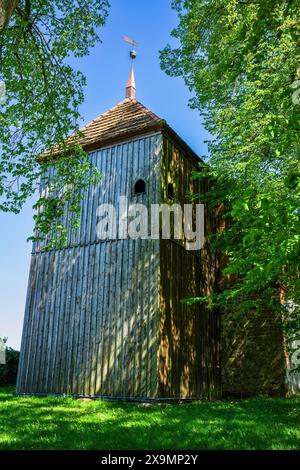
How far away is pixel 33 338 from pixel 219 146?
869 centimetres

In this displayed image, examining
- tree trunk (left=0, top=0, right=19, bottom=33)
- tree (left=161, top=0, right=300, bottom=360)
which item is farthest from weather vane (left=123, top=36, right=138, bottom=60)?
tree trunk (left=0, top=0, right=19, bottom=33)

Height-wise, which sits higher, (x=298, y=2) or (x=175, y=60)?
(x=175, y=60)

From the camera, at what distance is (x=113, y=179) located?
13383 mm

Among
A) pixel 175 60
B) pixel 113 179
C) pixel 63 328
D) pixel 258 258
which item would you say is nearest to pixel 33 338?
pixel 63 328

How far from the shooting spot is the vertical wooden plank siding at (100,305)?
448 inches

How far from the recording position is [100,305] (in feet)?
40.3

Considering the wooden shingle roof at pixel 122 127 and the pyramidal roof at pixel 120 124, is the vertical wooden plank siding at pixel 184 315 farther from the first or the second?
the pyramidal roof at pixel 120 124

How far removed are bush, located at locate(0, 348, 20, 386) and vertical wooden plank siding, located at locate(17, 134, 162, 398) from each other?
5914 millimetres

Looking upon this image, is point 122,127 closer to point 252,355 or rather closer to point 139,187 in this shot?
point 139,187

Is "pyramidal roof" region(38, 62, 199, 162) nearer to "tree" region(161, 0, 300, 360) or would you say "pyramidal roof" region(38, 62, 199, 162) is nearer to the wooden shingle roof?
the wooden shingle roof

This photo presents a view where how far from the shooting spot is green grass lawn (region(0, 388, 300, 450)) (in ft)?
18.8

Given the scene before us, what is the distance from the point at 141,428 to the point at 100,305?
5.56 meters
